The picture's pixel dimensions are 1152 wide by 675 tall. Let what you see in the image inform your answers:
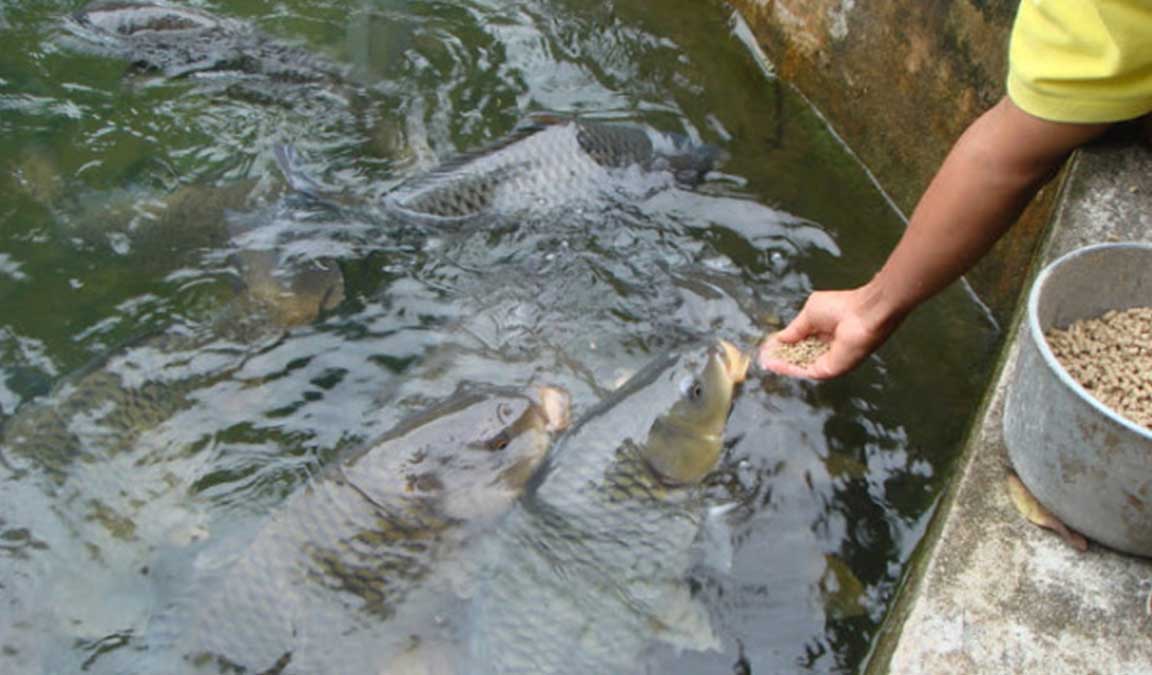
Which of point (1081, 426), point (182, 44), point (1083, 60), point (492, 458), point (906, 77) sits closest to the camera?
point (1081, 426)

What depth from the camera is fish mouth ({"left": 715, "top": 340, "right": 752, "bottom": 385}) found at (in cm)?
298

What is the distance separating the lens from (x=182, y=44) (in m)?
4.37

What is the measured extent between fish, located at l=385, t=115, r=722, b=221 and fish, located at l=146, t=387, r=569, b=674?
3.09 ft

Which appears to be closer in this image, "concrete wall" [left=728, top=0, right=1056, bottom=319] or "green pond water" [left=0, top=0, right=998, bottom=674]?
"green pond water" [left=0, top=0, right=998, bottom=674]

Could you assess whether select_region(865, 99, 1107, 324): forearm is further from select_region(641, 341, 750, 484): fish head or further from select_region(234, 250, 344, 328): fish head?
select_region(234, 250, 344, 328): fish head

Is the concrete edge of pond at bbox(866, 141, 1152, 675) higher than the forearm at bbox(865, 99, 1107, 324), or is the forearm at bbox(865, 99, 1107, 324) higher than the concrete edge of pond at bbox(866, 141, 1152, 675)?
the forearm at bbox(865, 99, 1107, 324)

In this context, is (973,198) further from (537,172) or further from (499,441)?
(537,172)

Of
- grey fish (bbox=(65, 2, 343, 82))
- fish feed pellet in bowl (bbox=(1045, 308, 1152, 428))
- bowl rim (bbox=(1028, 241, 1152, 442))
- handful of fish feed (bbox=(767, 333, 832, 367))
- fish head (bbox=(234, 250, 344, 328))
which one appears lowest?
fish head (bbox=(234, 250, 344, 328))

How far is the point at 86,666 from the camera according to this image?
2.55m

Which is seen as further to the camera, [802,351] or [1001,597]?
[802,351]

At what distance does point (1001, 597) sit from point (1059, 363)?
0.45 metres

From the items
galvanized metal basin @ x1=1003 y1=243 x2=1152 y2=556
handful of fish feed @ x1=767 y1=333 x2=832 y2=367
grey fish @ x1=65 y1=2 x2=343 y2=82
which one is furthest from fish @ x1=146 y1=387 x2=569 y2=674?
grey fish @ x1=65 y1=2 x2=343 y2=82

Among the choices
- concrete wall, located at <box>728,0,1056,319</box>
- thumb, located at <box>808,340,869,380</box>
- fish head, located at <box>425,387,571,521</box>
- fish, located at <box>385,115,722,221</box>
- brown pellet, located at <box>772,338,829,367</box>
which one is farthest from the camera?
fish, located at <box>385,115,722,221</box>

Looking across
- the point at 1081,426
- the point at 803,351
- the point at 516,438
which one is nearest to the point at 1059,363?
the point at 1081,426
